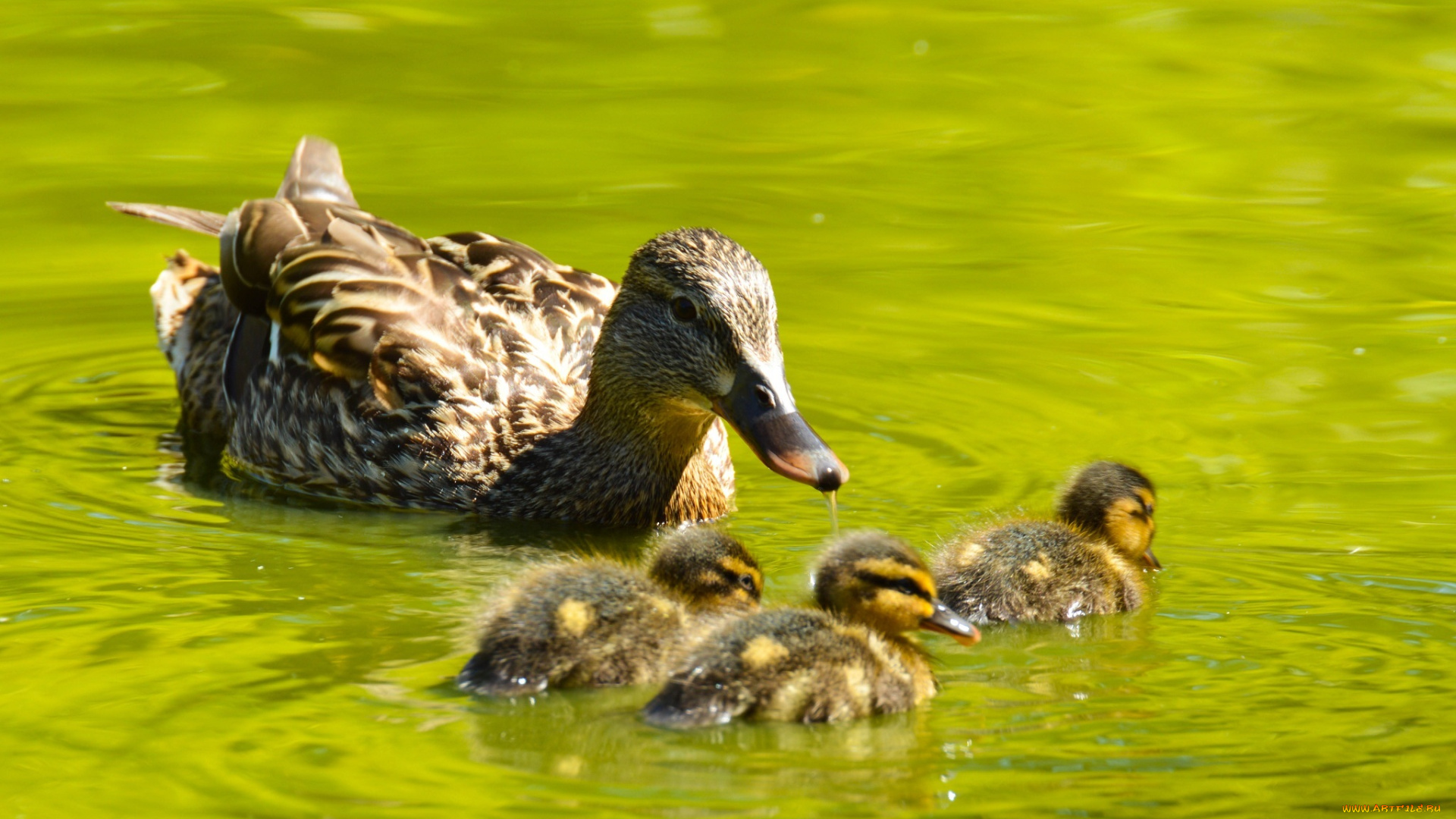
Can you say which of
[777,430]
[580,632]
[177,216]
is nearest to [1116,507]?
[777,430]

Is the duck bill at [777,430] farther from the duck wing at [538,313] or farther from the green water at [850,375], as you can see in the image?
the duck wing at [538,313]

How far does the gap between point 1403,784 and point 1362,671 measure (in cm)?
68

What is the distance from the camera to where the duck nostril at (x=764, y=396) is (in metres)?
6.16

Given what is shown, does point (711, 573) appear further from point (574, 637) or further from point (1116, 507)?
point (1116, 507)

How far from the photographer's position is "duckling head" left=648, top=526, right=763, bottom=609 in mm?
5293

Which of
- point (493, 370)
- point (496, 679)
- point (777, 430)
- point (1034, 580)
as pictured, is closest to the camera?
point (496, 679)

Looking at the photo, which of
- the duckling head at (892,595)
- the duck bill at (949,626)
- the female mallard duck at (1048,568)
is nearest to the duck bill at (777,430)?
the female mallard duck at (1048,568)

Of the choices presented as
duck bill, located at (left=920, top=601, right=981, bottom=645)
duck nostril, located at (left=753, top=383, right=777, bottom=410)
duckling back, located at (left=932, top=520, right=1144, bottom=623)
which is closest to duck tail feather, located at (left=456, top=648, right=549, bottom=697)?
duck bill, located at (left=920, top=601, right=981, bottom=645)

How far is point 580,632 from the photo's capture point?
489 cm

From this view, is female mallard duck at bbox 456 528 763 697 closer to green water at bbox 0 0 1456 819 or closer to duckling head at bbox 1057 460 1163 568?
green water at bbox 0 0 1456 819

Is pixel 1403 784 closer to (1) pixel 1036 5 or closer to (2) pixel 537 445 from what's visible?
(2) pixel 537 445

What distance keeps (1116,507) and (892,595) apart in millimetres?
1137

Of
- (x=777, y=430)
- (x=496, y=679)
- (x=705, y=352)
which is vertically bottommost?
(x=496, y=679)

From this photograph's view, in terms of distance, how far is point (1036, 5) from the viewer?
539 inches
